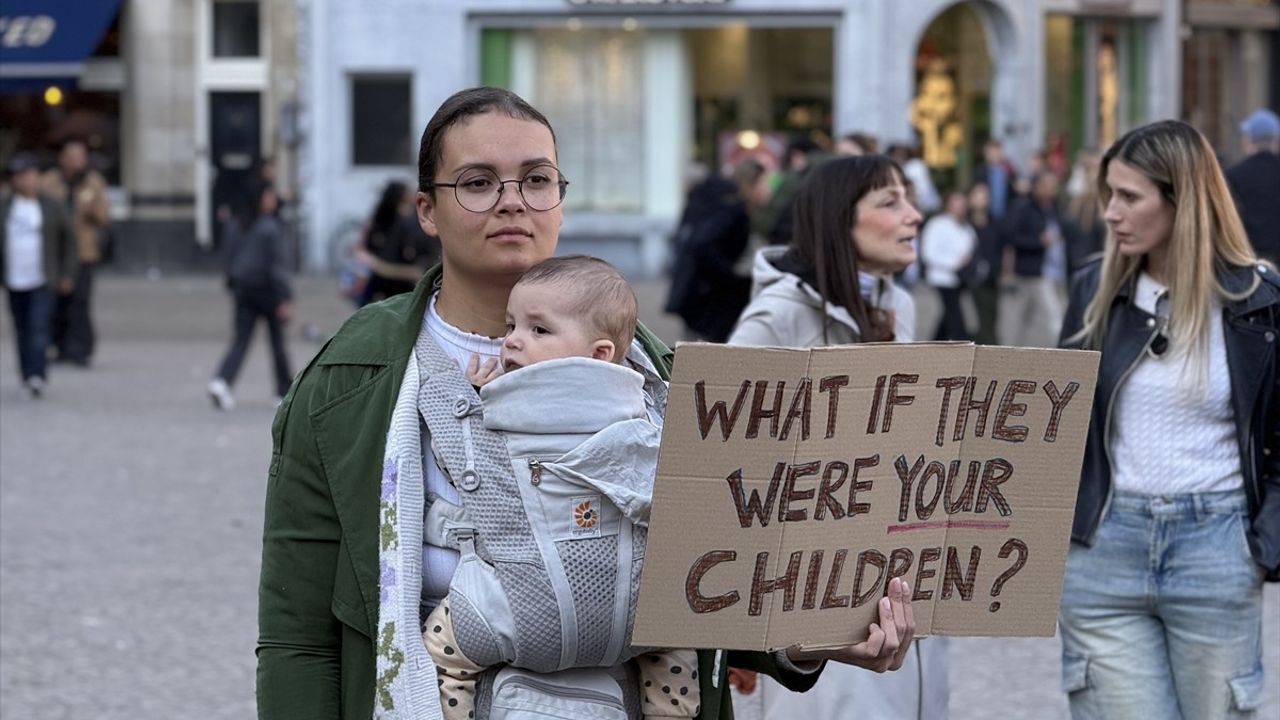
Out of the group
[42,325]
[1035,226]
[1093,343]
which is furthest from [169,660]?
[1035,226]

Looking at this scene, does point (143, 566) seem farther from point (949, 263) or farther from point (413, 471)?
point (949, 263)

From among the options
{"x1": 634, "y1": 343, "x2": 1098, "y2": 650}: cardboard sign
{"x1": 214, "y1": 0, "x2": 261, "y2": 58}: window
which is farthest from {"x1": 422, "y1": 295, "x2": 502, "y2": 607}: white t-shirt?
{"x1": 214, "y1": 0, "x2": 261, "y2": 58}: window

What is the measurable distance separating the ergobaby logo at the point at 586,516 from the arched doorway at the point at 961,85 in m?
26.5

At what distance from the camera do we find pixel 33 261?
1667cm

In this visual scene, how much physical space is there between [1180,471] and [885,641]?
182cm

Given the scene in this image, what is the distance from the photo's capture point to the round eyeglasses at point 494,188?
9.85ft

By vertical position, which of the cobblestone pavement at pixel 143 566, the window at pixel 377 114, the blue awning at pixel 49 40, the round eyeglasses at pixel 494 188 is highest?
the blue awning at pixel 49 40

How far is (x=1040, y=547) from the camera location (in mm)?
3246

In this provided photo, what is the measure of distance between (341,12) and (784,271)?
24702mm

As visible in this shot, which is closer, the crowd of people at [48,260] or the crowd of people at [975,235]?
the crowd of people at [975,235]

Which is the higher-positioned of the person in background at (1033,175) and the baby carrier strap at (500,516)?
the person in background at (1033,175)

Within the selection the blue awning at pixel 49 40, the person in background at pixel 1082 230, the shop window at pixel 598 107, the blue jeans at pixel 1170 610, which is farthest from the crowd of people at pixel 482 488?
the blue awning at pixel 49 40

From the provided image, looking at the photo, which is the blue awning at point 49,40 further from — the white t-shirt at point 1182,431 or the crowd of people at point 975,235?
the white t-shirt at point 1182,431

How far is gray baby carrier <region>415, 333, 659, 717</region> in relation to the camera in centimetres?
287
